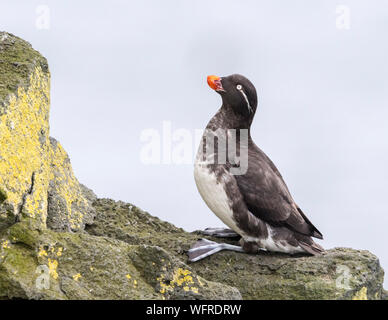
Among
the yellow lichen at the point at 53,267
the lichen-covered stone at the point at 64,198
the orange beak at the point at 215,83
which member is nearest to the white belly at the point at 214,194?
the orange beak at the point at 215,83

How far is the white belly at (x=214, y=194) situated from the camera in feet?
24.9

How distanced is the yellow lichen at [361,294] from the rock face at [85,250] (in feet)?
0.04

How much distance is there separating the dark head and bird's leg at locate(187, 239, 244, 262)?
5.20ft

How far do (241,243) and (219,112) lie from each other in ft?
5.39

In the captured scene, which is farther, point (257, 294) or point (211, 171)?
point (211, 171)

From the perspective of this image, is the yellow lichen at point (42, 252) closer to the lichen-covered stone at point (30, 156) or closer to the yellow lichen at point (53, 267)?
the yellow lichen at point (53, 267)

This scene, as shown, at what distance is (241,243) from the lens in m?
7.91

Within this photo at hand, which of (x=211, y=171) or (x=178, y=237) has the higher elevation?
(x=211, y=171)

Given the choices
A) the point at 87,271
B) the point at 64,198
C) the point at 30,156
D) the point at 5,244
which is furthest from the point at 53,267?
the point at 64,198

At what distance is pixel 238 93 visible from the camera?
26.0ft

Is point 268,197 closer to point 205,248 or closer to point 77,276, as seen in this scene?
point 205,248

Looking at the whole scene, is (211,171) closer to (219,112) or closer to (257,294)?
(219,112)

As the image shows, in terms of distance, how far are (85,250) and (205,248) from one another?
82.1 inches
